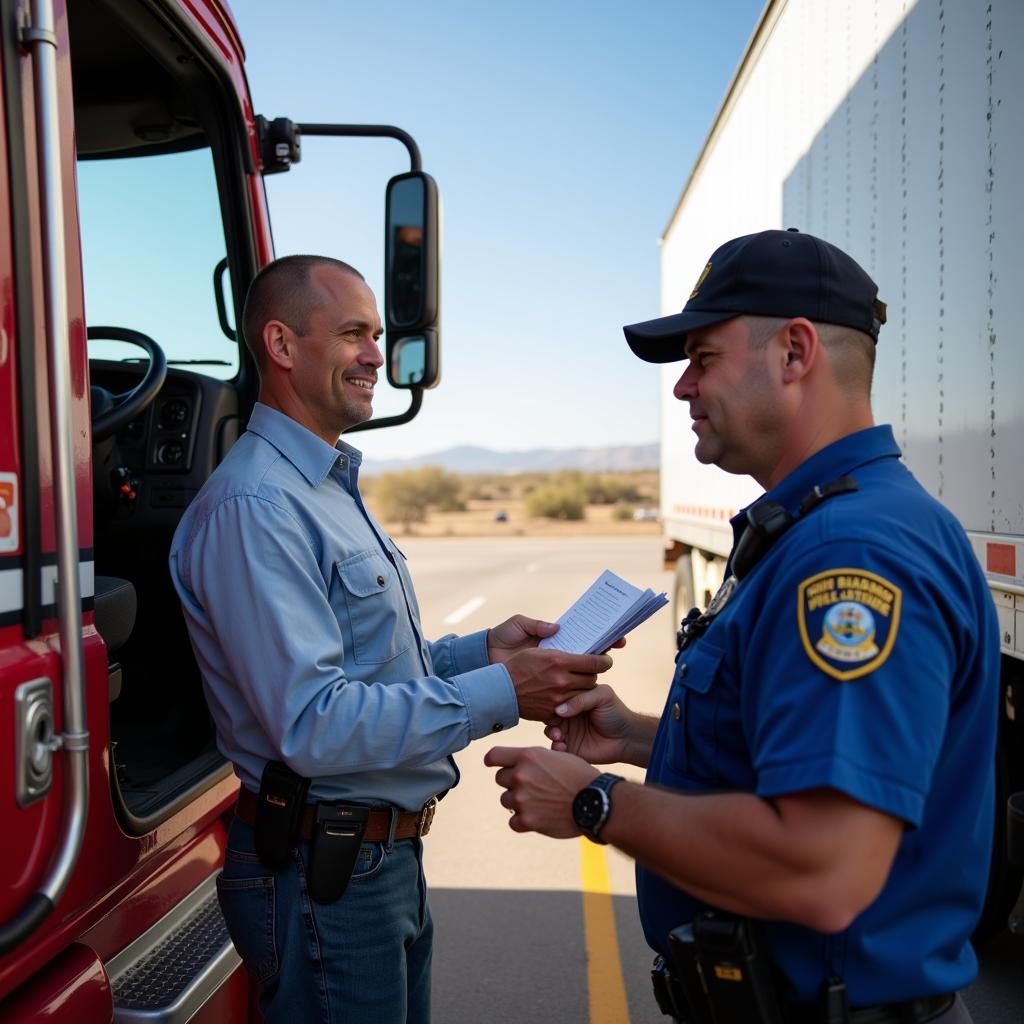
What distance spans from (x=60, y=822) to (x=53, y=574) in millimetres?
374

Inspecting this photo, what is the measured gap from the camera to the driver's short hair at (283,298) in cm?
238

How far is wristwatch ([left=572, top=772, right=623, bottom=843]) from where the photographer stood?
164 centimetres

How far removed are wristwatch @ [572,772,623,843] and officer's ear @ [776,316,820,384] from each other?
73 centimetres

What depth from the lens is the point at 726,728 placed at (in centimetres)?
168

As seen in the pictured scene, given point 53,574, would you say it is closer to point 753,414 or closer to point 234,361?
point 753,414

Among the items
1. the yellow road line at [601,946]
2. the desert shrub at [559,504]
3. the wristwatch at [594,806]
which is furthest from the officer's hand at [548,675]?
the desert shrub at [559,504]

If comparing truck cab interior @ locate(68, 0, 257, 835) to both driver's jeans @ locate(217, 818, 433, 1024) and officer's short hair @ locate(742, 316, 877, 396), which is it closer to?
driver's jeans @ locate(217, 818, 433, 1024)

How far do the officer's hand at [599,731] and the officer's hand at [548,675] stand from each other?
0.08 metres

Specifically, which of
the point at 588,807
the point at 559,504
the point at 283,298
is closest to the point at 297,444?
the point at 283,298

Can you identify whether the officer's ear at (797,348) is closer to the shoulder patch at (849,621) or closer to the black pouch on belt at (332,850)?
the shoulder patch at (849,621)

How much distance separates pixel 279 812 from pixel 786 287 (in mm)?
1407

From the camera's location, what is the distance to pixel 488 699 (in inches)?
84.6

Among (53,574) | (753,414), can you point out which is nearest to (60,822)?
(53,574)

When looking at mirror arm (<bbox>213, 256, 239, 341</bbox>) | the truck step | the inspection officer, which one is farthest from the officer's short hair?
mirror arm (<bbox>213, 256, 239, 341</bbox>)
